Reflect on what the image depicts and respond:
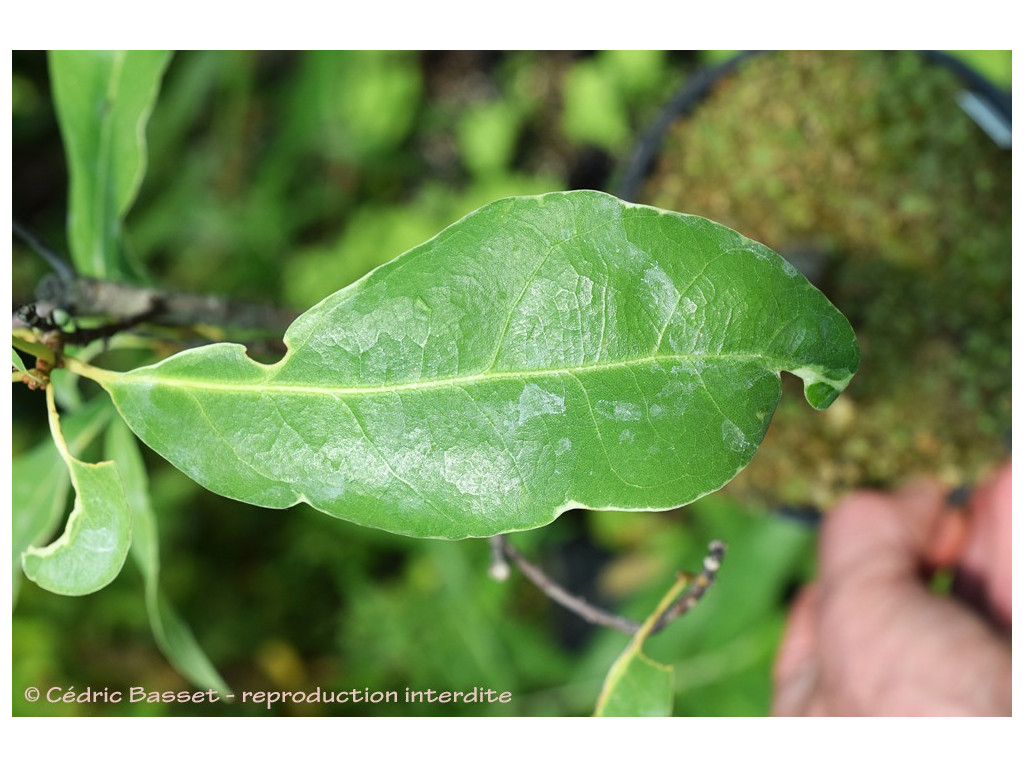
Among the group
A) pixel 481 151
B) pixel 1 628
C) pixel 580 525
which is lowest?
pixel 580 525

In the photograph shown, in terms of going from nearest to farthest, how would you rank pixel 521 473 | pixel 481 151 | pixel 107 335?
pixel 521 473 < pixel 107 335 < pixel 481 151

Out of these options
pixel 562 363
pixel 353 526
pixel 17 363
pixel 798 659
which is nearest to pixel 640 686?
pixel 562 363

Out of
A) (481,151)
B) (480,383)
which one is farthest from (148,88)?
(481,151)

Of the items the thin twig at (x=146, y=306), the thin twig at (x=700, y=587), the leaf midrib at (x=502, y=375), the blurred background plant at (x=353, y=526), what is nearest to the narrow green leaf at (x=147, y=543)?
the thin twig at (x=146, y=306)

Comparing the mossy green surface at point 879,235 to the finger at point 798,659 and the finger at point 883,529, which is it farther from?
the finger at point 798,659
